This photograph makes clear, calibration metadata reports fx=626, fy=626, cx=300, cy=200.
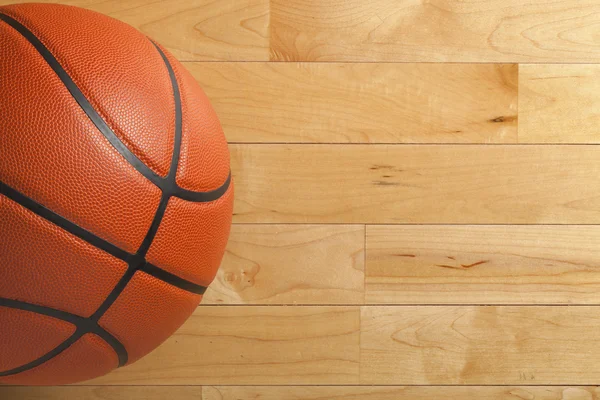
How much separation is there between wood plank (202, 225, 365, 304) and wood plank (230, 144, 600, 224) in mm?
33

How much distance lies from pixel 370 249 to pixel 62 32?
83cm

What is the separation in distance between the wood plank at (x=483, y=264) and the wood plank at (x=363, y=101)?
0.74 ft

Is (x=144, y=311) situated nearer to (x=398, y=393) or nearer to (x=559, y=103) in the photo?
(x=398, y=393)

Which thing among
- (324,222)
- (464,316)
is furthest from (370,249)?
(464,316)

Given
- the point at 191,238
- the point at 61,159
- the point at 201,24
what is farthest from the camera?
the point at 201,24

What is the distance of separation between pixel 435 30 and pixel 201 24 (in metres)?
0.54

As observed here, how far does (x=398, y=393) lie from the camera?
4.83 feet

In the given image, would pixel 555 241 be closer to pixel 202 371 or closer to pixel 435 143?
pixel 435 143

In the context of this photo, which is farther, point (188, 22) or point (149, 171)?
point (188, 22)

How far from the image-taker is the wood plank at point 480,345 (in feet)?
4.83

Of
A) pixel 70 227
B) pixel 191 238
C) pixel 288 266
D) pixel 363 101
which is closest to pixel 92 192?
pixel 70 227

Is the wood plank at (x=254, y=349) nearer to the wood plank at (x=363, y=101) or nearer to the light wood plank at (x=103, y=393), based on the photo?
the light wood plank at (x=103, y=393)

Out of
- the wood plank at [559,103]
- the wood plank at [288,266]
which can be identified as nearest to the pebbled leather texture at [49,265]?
the wood plank at [288,266]

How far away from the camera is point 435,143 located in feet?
4.83
